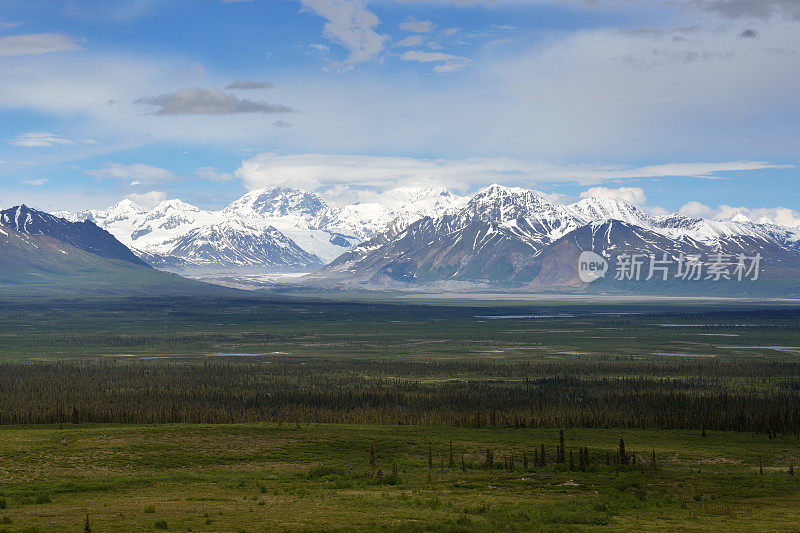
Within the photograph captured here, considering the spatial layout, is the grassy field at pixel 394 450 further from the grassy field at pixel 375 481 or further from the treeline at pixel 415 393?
the treeline at pixel 415 393

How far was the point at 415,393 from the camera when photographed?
139m

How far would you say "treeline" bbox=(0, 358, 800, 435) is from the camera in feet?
360

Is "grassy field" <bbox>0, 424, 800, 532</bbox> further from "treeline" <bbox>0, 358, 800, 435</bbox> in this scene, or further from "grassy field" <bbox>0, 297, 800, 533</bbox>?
"treeline" <bbox>0, 358, 800, 435</bbox>

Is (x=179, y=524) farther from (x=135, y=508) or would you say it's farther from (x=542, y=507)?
(x=542, y=507)

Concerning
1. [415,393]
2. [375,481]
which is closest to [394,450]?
[375,481]

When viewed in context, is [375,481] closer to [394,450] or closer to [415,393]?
[394,450]

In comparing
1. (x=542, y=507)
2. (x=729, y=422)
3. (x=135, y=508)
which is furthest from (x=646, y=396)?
(x=135, y=508)

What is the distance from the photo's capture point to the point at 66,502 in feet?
189

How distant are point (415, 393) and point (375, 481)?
72.0 m

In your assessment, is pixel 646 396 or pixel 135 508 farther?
pixel 646 396

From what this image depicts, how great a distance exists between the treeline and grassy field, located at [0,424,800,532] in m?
10.8

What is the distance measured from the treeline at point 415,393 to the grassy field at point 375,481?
10.8m

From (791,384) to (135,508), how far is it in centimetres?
12768

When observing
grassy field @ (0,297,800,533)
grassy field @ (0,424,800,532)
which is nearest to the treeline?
grassy field @ (0,297,800,533)
